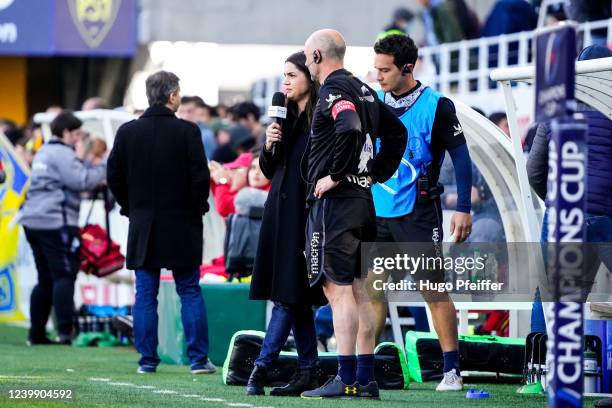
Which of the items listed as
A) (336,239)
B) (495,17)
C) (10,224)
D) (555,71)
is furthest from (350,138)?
(495,17)

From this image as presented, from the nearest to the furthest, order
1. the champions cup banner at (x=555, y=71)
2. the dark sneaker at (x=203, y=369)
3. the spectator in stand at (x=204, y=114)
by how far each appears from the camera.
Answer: the champions cup banner at (x=555, y=71) < the dark sneaker at (x=203, y=369) < the spectator in stand at (x=204, y=114)

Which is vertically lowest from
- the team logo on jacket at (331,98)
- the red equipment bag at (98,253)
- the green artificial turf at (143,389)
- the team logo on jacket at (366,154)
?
the green artificial turf at (143,389)

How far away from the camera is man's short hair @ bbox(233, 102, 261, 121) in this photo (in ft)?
52.5

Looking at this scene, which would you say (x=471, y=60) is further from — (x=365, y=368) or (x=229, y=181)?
(x=365, y=368)

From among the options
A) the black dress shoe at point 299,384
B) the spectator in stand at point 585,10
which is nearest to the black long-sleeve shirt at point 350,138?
the black dress shoe at point 299,384

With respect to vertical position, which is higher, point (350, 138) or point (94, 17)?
point (94, 17)

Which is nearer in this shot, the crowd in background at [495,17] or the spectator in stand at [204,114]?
the crowd in background at [495,17]

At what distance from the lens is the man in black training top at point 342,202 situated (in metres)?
7.51

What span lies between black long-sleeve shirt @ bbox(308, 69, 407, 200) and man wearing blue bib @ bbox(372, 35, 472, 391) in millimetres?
673

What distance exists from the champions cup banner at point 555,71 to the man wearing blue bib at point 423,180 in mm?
3447

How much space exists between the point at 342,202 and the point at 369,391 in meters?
1.00

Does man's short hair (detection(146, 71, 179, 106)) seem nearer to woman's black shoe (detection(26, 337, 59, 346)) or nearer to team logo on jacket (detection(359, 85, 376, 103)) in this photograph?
team logo on jacket (detection(359, 85, 376, 103))

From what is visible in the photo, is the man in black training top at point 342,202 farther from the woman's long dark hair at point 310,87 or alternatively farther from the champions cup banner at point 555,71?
the champions cup banner at point 555,71

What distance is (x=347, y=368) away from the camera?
7.66 meters
